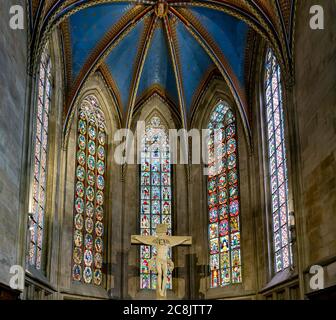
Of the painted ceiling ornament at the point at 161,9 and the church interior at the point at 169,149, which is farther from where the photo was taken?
the painted ceiling ornament at the point at 161,9

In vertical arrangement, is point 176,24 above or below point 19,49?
above

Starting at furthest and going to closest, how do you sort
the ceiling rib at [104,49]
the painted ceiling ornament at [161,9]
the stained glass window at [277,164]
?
the ceiling rib at [104,49] → the painted ceiling ornament at [161,9] → the stained glass window at [277,164]

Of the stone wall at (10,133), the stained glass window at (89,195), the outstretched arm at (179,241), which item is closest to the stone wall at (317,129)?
the outstretched arm at (179,241)

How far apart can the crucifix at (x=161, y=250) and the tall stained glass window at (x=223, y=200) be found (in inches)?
107

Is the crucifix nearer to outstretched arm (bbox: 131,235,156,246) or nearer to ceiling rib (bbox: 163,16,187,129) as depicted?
outstretched arm (bbox: 131,235,156,246)

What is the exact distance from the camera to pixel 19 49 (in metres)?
15.8

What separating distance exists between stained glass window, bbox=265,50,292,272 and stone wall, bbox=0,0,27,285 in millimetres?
8257

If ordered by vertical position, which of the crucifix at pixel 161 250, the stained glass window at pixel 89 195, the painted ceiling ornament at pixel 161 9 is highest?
the painted ceiling ornament at pixel 161 9

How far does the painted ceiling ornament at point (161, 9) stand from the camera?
21078mm

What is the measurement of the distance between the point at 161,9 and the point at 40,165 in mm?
6998

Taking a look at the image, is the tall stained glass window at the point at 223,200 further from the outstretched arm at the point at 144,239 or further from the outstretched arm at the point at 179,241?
the outstretched arm at the point at 144,239
